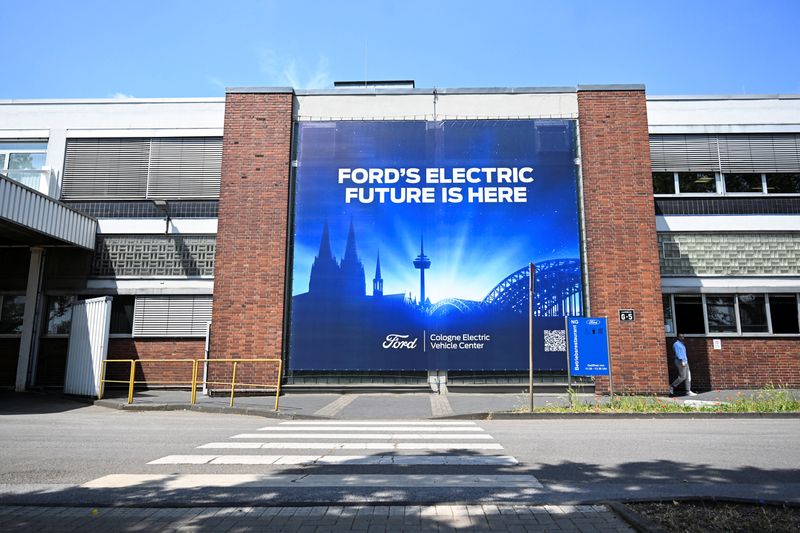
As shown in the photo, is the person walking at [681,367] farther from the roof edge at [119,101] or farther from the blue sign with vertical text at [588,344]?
the roof edge at [119,101]

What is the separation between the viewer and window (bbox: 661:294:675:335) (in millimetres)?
17078

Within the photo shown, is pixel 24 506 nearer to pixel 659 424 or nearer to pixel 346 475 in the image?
pixel 346 475

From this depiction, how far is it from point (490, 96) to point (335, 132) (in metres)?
5.02

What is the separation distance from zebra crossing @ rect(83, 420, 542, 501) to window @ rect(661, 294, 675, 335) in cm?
992

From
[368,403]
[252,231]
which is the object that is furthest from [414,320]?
[252,231]

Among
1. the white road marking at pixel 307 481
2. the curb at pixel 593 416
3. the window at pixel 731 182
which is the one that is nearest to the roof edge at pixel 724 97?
the window at pixel 731 182

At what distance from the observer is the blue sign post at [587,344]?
44.3 ft

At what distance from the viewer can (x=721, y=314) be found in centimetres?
1719

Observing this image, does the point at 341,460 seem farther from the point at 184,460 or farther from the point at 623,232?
the point at 623,232

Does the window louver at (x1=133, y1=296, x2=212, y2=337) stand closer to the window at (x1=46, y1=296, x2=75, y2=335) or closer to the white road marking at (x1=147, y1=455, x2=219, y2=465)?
the window at (x1=46, y1=296, x2=75, y2=335)

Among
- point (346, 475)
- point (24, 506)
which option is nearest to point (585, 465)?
point (346, 475)

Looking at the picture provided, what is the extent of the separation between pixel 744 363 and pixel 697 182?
5.88 m

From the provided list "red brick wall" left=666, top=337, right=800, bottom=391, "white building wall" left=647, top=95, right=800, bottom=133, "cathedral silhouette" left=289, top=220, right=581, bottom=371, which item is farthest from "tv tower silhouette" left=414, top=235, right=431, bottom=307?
"white building wall" left=647, top=95, right=800, bottom=133

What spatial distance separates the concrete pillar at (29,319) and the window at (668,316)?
1982cm
